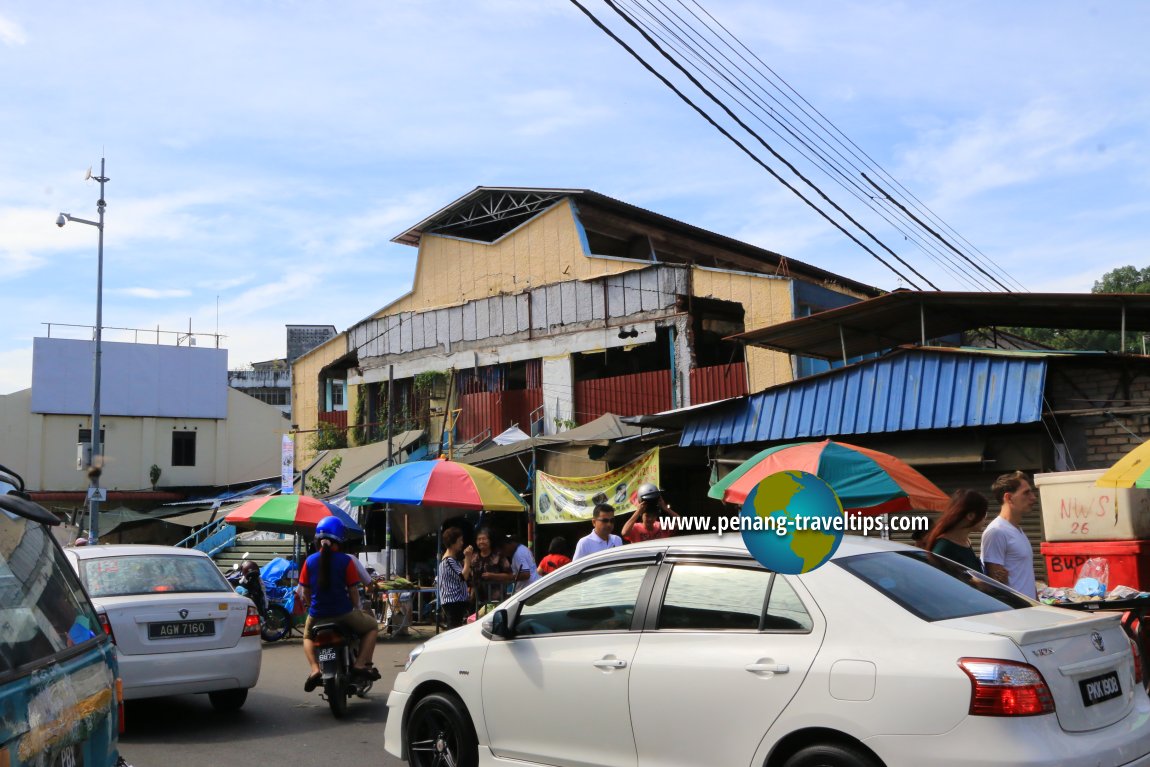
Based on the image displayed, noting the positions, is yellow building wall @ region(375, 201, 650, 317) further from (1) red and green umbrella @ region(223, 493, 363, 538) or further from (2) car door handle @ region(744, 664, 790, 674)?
(2) car door handle @ region(744, 664, 790, 674)

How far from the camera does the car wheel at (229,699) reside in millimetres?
9320

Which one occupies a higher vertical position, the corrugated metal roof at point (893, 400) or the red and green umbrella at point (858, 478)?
the corrugated metal roof at point (893, 400)

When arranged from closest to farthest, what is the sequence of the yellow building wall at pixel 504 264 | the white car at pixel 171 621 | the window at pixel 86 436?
1. the white car at pixel 171 621
2. the yellow building wall at pixel 504 264
3. the window at pixel 86 436

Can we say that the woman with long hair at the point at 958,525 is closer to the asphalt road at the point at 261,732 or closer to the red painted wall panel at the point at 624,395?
the asphalt road at the point at 261,732

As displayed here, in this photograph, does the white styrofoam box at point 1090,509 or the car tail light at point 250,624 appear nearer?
the car tail light at point 250,624

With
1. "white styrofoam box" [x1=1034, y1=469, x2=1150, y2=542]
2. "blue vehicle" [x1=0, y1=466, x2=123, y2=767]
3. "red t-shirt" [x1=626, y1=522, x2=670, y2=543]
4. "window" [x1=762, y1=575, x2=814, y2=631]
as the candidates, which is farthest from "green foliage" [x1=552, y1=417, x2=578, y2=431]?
"blue vehicle" [x1=0, y1=466, x2=123, y2=767]

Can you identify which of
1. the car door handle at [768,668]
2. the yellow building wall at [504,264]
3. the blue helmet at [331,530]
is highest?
the yellow building wall at [504,264]

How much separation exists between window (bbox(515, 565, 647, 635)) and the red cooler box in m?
6.08

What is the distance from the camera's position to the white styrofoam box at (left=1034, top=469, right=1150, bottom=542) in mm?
9797

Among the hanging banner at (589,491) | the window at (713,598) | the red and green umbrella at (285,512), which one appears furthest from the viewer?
the red and green umbrella at (285,512)

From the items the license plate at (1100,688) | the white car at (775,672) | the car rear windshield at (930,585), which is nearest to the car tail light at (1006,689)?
the white car at (775,672)

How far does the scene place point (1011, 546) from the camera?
7.70 meters

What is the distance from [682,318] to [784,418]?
865 centimetres

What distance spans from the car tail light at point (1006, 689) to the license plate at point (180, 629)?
21.8ft
